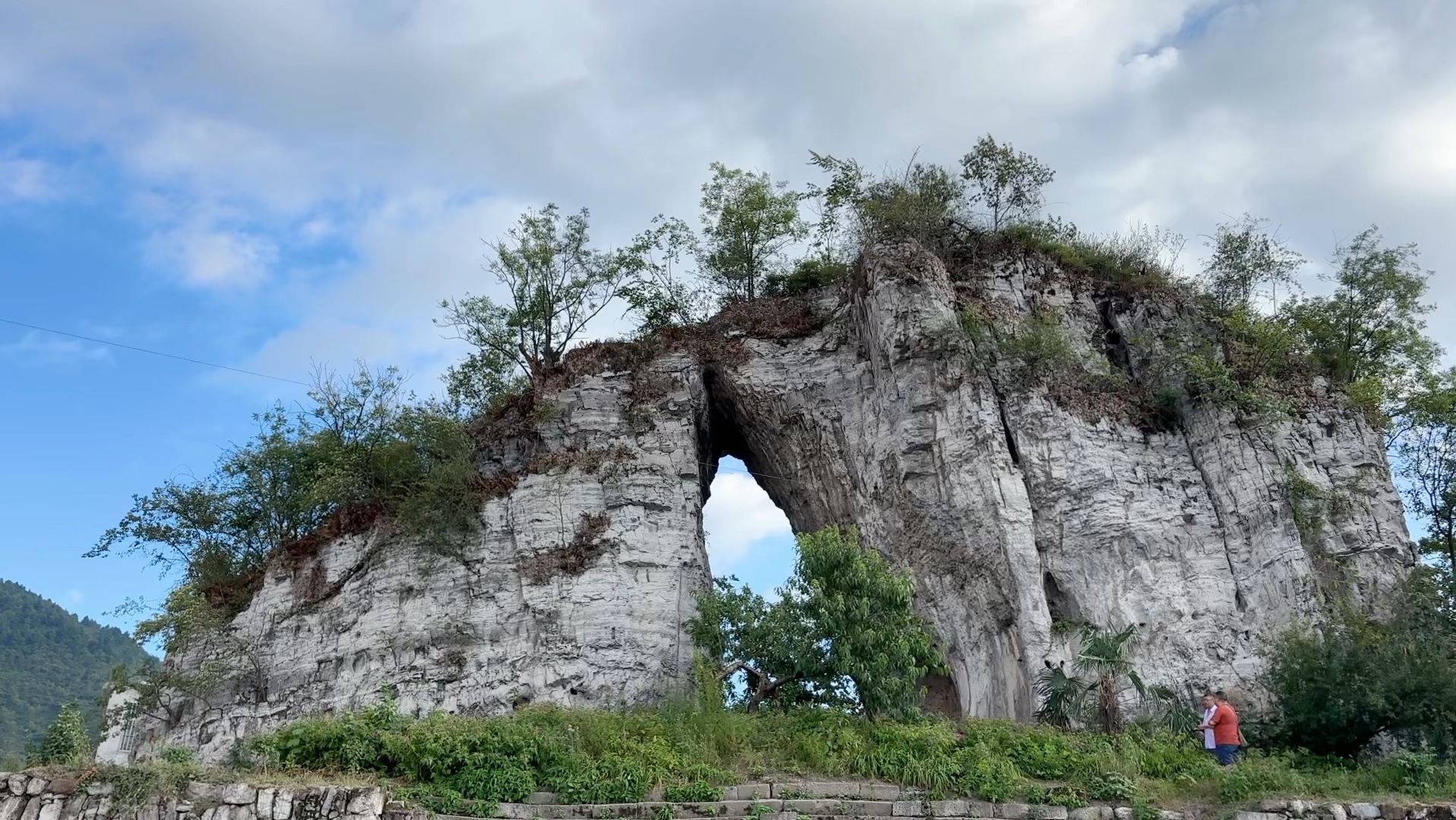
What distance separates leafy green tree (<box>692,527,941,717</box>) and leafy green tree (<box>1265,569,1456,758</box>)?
5.23m

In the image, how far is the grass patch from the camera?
13.7m

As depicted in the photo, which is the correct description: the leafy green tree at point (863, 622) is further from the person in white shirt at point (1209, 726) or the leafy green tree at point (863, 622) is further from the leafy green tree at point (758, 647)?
the person in white shirt at point (1209, 726)

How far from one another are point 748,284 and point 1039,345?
7.90 meters

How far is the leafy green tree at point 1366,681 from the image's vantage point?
48.4ft

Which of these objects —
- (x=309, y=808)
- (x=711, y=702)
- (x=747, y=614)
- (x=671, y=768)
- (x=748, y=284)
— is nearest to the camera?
(x=309, y=808)

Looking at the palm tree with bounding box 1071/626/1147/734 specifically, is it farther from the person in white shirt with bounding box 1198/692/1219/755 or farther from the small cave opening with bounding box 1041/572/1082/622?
the person in white shirt with bounding box 1198/692/1219/755

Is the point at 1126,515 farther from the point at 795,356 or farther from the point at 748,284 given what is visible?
the point at 748,284

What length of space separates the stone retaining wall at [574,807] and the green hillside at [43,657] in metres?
35.5

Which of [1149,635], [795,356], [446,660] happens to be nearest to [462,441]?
[446,660]

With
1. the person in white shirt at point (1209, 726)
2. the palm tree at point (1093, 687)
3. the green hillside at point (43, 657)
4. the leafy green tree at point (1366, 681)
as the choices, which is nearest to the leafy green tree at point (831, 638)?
the palm tree at point (1093, 687)

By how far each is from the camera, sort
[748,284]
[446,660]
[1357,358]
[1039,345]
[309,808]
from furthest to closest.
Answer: [748,284] < [1357,358] < [1039,345] < [446,660] < [309,808]

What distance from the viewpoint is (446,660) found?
62.9ft

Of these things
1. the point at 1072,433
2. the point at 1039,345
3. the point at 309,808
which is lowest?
the point at 309,808

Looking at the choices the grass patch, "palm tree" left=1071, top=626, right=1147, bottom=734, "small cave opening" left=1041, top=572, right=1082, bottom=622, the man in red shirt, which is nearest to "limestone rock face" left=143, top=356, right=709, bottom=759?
the grass patch
